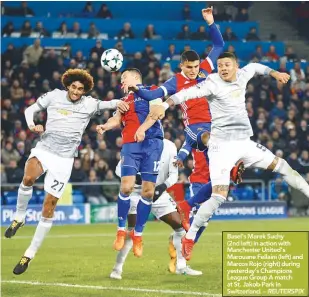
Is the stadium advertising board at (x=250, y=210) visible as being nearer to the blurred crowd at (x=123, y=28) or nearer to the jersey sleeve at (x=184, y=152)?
the blurred crowd at (x=123, y=28)

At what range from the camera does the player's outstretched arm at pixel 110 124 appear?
39.4ft

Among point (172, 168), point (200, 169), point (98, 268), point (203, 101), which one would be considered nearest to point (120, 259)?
point (98, 268)

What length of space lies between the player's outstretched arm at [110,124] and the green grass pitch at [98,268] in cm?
194

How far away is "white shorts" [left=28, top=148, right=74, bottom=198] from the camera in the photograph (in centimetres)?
1241

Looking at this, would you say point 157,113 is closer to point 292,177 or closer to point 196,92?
Answer: point 196,92

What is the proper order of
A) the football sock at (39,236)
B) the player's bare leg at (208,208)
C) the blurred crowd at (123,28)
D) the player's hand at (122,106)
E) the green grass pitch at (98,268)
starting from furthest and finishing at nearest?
the blurred crowd at (123,28) < the player's hand at (122,106) < the football sock at (39,236) < the player's bare leg at (208,208) < the green grass pitch at (98,268)

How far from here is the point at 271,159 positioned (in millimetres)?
11953

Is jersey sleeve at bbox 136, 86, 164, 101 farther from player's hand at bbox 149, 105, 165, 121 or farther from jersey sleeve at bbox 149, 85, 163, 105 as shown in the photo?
player's hand at bbox 149, 105, 165, 121

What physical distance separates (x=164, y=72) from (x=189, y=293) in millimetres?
16767

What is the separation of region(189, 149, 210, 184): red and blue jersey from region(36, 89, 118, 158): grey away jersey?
1.76 meters

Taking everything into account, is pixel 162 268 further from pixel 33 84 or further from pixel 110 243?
pixel 33 84

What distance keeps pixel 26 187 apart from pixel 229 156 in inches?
113

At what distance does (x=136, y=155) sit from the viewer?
12.7 metres

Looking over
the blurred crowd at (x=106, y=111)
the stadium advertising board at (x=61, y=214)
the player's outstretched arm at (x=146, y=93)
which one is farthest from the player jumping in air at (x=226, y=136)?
the blurred crowd at (x=106, y=111)
